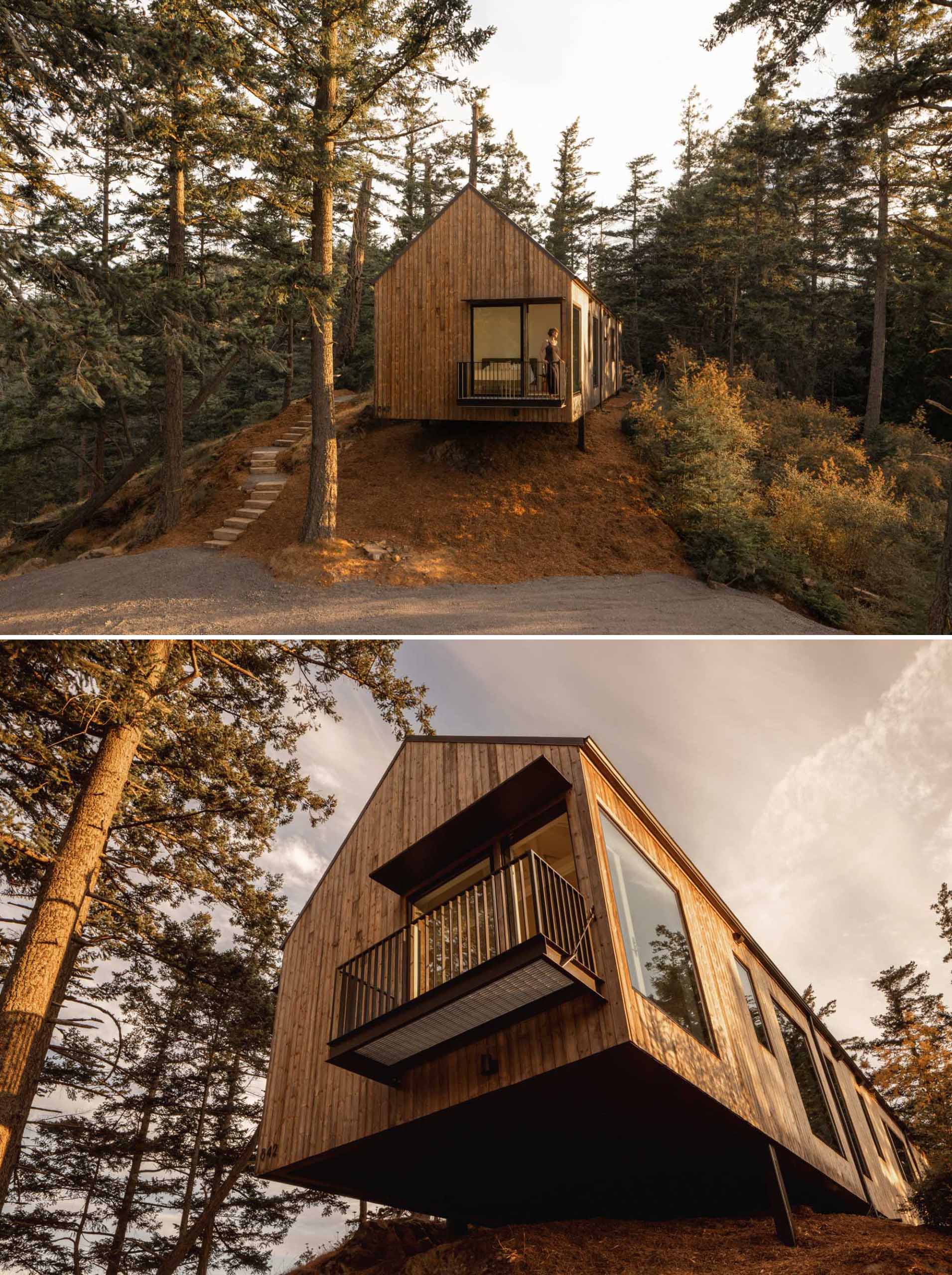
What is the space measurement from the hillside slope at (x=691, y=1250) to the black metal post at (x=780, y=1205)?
10 cm

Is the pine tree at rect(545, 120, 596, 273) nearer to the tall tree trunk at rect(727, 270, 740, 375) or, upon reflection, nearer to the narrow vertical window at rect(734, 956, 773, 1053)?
the tall tree trunk at rect(727, 270, 740, 375)

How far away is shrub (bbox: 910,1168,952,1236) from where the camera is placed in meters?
7.49

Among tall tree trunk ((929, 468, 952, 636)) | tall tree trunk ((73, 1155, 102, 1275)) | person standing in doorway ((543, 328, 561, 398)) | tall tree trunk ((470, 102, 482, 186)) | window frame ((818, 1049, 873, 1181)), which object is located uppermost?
tall tree trunk ((470, 102, 482, 186))

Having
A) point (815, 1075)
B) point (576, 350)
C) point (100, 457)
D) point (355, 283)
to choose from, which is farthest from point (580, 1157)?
point (355, 283)

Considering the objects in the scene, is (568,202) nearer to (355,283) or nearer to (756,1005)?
(355,283)

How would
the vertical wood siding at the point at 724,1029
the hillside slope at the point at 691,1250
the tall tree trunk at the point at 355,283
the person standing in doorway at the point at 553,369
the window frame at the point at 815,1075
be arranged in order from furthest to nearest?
the tall tree trunk at the point at 355,283
the person standing in doorway at the point at 553,369
the window frame at the point at 815,1075
the vertical wood siding at the point at 724,1029
the hillside slope at the point at 691,1250

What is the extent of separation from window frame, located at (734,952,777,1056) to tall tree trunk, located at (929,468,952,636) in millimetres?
→ 5813

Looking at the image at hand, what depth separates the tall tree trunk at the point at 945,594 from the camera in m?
11.4

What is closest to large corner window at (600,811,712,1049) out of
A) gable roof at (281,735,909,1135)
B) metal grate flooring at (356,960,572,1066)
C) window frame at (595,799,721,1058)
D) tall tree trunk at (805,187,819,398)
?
window frame at (595,799,721,1058)

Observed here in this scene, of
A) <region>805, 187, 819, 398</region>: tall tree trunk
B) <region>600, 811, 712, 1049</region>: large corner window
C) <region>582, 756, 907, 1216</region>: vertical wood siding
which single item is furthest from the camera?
<region>805, 187, 819, 398</region>: tall tree trunk

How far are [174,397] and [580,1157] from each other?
58.2ft

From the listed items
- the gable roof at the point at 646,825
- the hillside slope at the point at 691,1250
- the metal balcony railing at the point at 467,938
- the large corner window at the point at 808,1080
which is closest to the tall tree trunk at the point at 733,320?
the gable roof at the point at 646,825

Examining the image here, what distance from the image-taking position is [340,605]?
1302 centimetres

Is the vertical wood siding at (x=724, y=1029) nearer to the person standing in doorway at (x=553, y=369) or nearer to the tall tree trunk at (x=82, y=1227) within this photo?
the person standing in doorway at (x=553, y=369)
